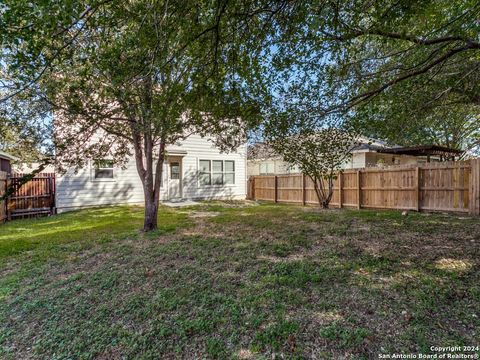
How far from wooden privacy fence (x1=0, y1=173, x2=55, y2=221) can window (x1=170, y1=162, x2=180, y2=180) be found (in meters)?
4.92

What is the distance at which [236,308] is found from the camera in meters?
3.02

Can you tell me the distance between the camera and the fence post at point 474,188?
7.58 m

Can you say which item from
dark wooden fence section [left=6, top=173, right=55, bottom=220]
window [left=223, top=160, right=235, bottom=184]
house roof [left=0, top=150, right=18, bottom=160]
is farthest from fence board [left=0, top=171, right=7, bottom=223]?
window [left=223, top=160, right=235, bottom=184]

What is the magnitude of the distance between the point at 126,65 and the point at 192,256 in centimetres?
321

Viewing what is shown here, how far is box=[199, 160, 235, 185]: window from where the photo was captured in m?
14.3

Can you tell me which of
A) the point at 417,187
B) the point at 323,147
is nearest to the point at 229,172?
the point at 417,187

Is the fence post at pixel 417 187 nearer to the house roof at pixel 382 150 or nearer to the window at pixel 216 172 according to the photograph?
the house roof at pixel 382 150

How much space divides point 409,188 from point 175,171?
399 inches

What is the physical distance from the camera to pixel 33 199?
415 inches

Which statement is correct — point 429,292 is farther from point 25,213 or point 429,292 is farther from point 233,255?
point 25,213

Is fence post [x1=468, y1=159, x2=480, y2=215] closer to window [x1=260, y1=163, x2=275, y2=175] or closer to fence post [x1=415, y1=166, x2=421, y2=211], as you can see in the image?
fence post [x1=415, y1=166, x2=421, y2=211]

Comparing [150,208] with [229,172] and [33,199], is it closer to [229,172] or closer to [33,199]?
[33,199]

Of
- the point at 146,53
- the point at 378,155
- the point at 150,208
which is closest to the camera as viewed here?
the point at 146,53

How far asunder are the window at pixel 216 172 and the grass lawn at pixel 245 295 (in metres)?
8.48
